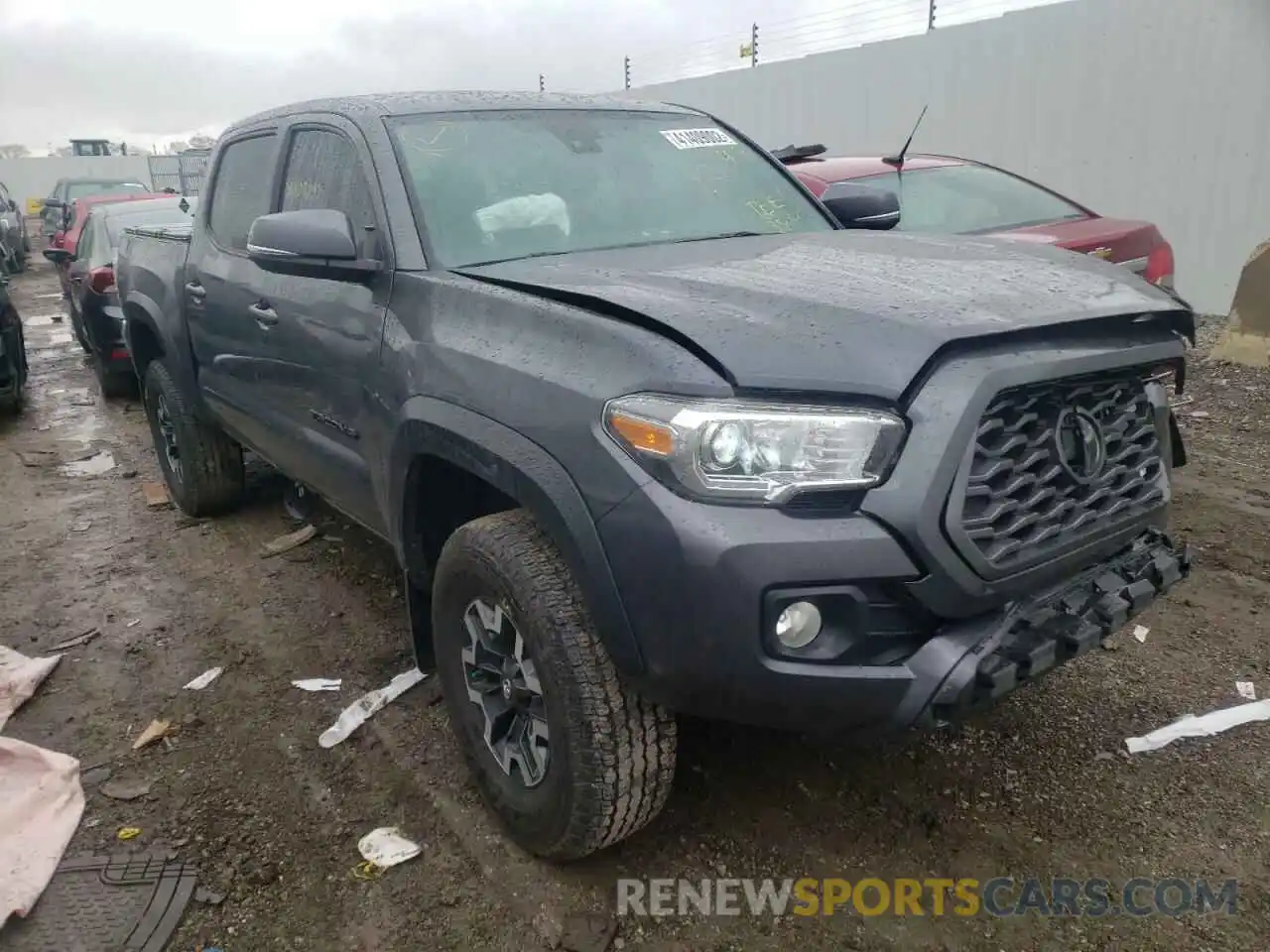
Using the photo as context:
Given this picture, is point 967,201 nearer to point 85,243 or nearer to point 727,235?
point 727,235

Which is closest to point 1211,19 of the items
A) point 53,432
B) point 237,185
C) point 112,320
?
point 237,185

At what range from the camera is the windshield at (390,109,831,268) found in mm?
2871

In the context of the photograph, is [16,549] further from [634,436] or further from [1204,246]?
[1204,246]

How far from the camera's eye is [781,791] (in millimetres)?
2754

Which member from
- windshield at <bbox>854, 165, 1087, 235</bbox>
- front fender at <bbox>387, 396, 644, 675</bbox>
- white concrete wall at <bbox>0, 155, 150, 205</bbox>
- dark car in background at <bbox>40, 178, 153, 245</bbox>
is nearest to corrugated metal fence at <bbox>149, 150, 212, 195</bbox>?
white concrete wall at <bbox>0, 155, 150, 205</bbox>

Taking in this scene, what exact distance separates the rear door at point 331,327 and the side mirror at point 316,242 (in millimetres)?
62

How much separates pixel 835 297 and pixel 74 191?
20.8 m

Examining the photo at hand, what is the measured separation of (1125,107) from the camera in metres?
8.95

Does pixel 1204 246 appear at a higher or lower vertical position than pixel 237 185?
lower

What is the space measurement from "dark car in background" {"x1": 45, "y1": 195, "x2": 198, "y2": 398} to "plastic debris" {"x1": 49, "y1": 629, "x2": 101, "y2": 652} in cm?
400

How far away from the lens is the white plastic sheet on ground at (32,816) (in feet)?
8.12

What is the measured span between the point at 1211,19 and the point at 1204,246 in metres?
1.86

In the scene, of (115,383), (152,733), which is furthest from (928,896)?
(115,383)

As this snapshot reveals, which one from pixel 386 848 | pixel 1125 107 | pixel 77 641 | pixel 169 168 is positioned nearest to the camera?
pixel 386 848
